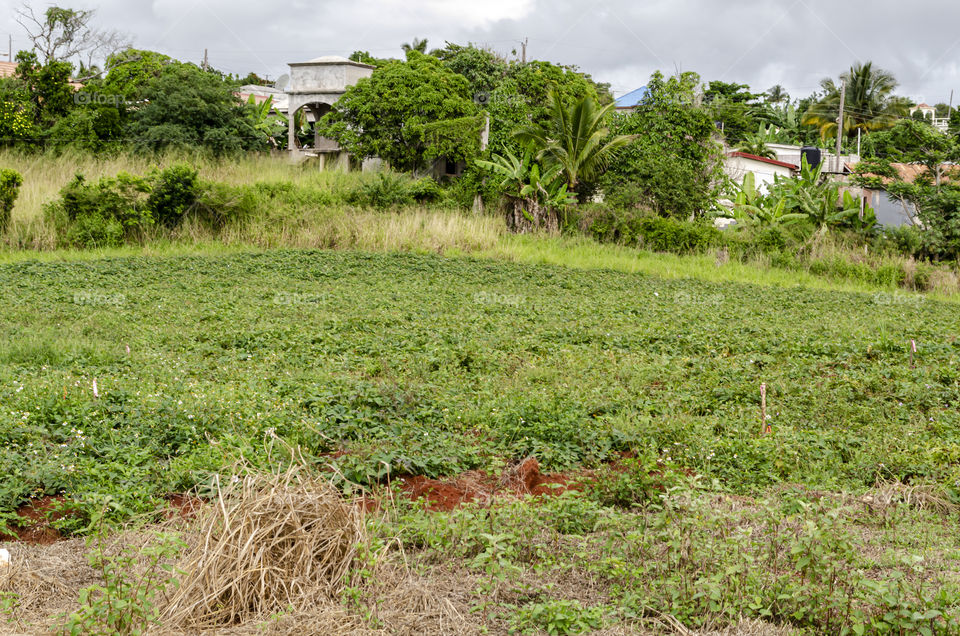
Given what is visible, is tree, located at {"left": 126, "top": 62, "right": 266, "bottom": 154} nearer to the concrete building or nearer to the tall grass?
the tall grass

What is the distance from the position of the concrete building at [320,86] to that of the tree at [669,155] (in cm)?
1234

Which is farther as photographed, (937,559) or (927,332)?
(927,332)

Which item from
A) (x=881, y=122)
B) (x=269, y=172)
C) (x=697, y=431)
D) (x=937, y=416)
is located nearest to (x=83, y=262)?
(x=269, y=172)

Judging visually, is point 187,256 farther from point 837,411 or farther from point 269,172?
point 837,411

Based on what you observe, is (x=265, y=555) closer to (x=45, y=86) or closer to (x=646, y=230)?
(x=646, y=230)

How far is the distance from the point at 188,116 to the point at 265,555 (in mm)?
25680

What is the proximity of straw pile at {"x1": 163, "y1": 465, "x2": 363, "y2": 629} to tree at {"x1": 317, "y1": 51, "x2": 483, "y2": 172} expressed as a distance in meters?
23.4

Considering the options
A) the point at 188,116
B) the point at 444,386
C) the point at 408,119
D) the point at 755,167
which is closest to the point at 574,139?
the point at 408,119

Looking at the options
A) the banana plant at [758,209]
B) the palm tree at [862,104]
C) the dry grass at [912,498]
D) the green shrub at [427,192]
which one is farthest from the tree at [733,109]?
the dry grass at [912,498]

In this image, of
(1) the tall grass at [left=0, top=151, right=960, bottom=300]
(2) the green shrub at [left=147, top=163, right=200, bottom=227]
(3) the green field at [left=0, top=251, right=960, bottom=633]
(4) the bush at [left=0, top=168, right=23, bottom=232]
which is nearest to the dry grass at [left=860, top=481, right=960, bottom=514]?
(3) the green field at [left=0, top=251, right=960, bottom=633]

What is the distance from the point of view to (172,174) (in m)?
19.9

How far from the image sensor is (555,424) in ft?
21.0

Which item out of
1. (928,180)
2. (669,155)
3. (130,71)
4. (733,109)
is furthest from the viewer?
(733,109)

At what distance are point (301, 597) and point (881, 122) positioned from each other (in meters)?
55.2
